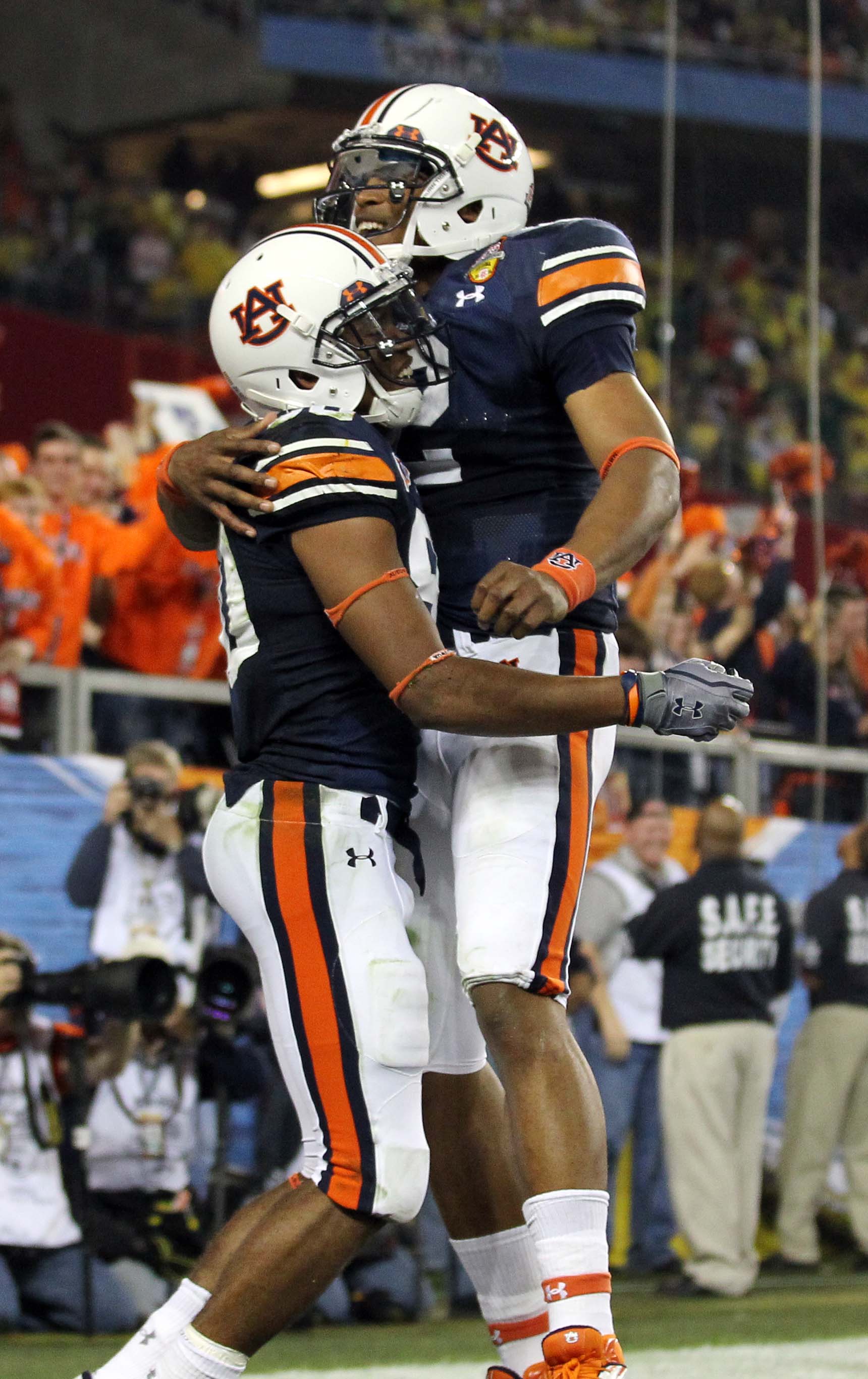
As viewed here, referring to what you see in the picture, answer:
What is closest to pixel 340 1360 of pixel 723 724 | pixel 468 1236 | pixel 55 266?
pixel 468 1236

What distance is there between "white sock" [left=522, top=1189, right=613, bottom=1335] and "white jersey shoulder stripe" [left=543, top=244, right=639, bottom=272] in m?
1.39

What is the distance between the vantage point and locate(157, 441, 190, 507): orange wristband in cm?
315

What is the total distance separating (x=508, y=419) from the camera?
312 centimetres

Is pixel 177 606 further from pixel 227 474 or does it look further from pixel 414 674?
pixel 414 674

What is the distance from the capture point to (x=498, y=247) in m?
3.19

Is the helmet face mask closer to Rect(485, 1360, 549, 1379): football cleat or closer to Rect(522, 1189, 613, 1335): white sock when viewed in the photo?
Rect(522, 1189, 613, 1335): white sock

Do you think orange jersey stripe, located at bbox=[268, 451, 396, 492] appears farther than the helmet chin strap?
No

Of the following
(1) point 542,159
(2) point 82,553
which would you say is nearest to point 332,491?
(2) point 82,553

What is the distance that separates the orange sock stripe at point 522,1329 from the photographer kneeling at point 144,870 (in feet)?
9.42

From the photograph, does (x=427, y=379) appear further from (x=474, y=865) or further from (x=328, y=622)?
(x=474, y=865)

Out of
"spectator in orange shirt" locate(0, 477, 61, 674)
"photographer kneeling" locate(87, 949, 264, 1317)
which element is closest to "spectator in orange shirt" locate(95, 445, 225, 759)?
"spectator in orange shirt" locate(0, 477, 61, 674)

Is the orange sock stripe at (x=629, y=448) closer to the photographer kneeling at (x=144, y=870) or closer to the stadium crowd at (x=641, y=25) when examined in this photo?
the photographer kneeling at (x=144, y=870)

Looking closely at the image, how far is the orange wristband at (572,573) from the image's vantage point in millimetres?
2756

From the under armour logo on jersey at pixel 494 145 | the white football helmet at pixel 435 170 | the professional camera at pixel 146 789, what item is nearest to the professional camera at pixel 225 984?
the professional camera at pixel 146 789
